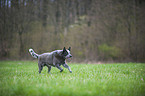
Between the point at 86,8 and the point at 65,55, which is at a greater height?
the point at 86,8

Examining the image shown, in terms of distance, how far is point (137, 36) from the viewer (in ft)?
68.0

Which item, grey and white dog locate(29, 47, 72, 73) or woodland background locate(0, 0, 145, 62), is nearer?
grey and white dog locate(29, 47, 72, 73)

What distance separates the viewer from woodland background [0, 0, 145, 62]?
21328mm

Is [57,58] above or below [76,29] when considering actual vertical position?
below

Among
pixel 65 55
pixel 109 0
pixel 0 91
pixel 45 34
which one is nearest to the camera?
pixel 0 91

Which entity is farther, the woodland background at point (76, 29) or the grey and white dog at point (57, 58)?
the woodland background at point (76, 29)

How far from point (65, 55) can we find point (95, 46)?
1737 cm

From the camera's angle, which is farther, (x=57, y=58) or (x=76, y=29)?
(x=76, y=29)

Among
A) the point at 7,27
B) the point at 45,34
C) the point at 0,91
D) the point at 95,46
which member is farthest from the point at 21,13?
the point at 0,91

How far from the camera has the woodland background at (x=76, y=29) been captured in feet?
70.0

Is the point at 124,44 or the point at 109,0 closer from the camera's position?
the point at 124,44

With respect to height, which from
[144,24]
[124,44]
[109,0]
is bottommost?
[124,44]

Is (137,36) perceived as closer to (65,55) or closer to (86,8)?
(86,8)

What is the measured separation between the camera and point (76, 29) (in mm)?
26234
